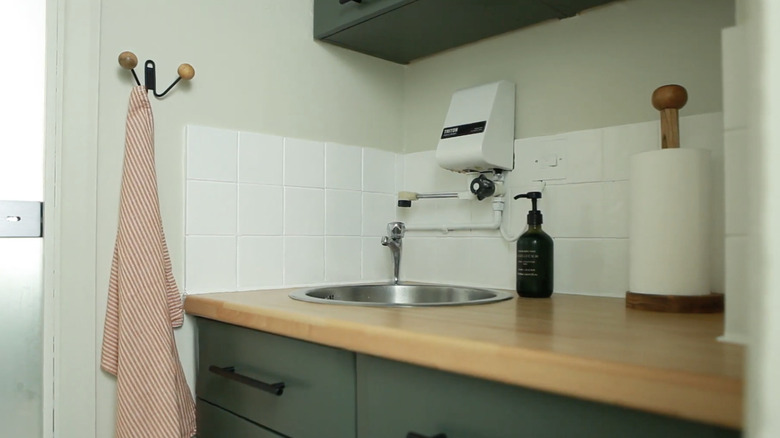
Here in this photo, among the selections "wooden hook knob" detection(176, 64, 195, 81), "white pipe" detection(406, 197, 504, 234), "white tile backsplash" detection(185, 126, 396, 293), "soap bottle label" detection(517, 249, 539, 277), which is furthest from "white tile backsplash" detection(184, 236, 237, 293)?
"soap bottle label" detection(517, 249, 539, 277)

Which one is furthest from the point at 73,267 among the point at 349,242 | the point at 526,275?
the point at 526,275

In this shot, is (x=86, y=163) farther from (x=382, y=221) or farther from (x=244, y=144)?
(x=382, y=221)

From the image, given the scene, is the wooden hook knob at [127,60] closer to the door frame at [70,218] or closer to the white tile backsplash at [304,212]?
the door frame at [70,218]

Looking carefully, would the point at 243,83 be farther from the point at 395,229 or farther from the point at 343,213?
the point at 395,229

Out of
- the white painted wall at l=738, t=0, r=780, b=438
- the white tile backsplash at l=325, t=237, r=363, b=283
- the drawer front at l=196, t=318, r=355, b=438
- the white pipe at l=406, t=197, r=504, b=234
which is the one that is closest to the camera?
the white painted wall at l=738, t=0, r=780, b=438

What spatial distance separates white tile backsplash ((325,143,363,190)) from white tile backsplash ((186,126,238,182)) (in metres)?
0.28

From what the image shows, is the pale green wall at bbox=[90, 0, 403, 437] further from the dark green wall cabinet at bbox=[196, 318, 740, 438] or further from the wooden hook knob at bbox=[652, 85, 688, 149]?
the wooden hook knob at bbox=[652, 85, 688, 149]

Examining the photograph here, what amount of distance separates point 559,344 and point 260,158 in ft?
3.24

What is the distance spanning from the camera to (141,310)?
1.14 metres

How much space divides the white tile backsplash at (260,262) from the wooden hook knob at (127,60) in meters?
0.46

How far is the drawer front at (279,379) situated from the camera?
92 cm

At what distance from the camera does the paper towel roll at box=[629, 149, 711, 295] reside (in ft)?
3.22

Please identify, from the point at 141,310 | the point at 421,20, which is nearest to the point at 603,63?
the point at 421,20

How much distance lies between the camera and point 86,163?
3.88ft
